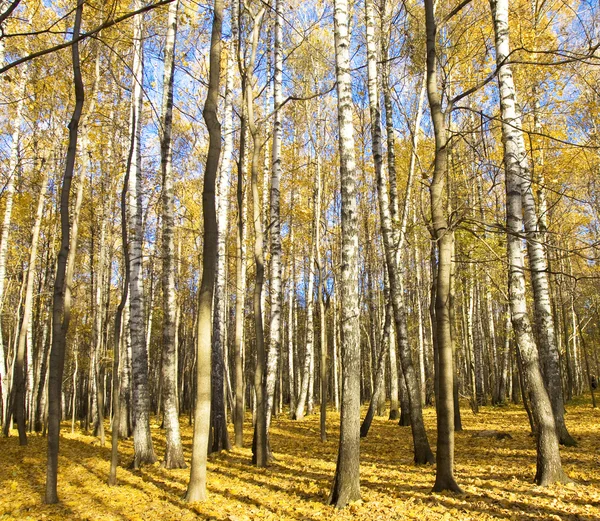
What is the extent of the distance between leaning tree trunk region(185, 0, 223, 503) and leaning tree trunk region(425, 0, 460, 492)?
108 inches

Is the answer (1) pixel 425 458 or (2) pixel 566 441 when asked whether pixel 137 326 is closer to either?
(1) pixel 425 458

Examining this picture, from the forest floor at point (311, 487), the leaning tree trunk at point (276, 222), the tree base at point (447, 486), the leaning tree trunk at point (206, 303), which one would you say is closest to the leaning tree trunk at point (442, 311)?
the tree base at point (447, 486)

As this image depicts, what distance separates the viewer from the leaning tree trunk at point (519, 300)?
18.2 ft

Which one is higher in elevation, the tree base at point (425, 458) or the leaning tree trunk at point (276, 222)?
the leaning tree trunk at point (276, 222)

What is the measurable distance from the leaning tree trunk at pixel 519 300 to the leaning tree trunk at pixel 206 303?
11.5 feet

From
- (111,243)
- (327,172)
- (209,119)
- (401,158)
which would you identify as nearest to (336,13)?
(209,119)

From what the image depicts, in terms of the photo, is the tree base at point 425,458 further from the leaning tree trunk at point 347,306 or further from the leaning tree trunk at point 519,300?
the leaning tree trunk at point 347,306

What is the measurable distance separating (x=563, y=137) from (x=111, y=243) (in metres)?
16.3

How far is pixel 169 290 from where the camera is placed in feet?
28.8

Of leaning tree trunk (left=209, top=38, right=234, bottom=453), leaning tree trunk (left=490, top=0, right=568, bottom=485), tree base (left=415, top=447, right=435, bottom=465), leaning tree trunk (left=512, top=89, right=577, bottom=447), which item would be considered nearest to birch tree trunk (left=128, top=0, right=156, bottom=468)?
leaning tree trunk (left=209, top=38, right=234, bottom=453)

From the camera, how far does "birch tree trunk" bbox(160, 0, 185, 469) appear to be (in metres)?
7.93

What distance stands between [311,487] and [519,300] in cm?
382

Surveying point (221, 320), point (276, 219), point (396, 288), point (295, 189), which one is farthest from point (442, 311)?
point (295, 189)

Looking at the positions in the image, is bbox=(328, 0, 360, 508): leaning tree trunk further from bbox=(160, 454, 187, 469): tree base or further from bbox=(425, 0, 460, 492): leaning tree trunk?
bbox=(160, 454, 187, 469): tree base
